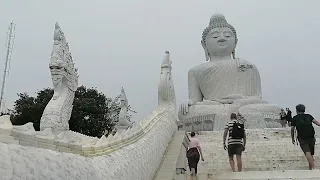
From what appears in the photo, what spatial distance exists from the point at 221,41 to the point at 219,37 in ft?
0.72

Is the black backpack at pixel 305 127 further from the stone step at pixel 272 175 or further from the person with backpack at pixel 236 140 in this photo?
the person with backpack at pixel 236 140

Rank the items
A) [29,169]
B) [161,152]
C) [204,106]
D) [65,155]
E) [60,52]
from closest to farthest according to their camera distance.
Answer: [29,169], [65,155], [161,152], [60,52], [204,106]

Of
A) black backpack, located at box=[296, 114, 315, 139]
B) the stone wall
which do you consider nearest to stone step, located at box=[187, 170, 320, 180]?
black backpack, located at box=[296, 114, 315, 139]

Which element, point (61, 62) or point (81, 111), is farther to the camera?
point (81, 111)

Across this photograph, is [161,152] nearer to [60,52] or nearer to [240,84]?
[60,52]

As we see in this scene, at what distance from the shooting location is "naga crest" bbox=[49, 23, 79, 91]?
10.8m

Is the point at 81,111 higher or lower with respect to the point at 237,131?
higher

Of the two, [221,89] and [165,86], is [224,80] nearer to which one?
[221,89]

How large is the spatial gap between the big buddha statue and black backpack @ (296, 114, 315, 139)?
7.93 m

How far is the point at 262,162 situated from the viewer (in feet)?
27.7

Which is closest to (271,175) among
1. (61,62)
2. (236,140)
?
(236,140)

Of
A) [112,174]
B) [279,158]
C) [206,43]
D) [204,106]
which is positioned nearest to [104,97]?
[206,43]

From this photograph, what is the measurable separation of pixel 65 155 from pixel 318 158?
6.92 meters

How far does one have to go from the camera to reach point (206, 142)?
11008mm
